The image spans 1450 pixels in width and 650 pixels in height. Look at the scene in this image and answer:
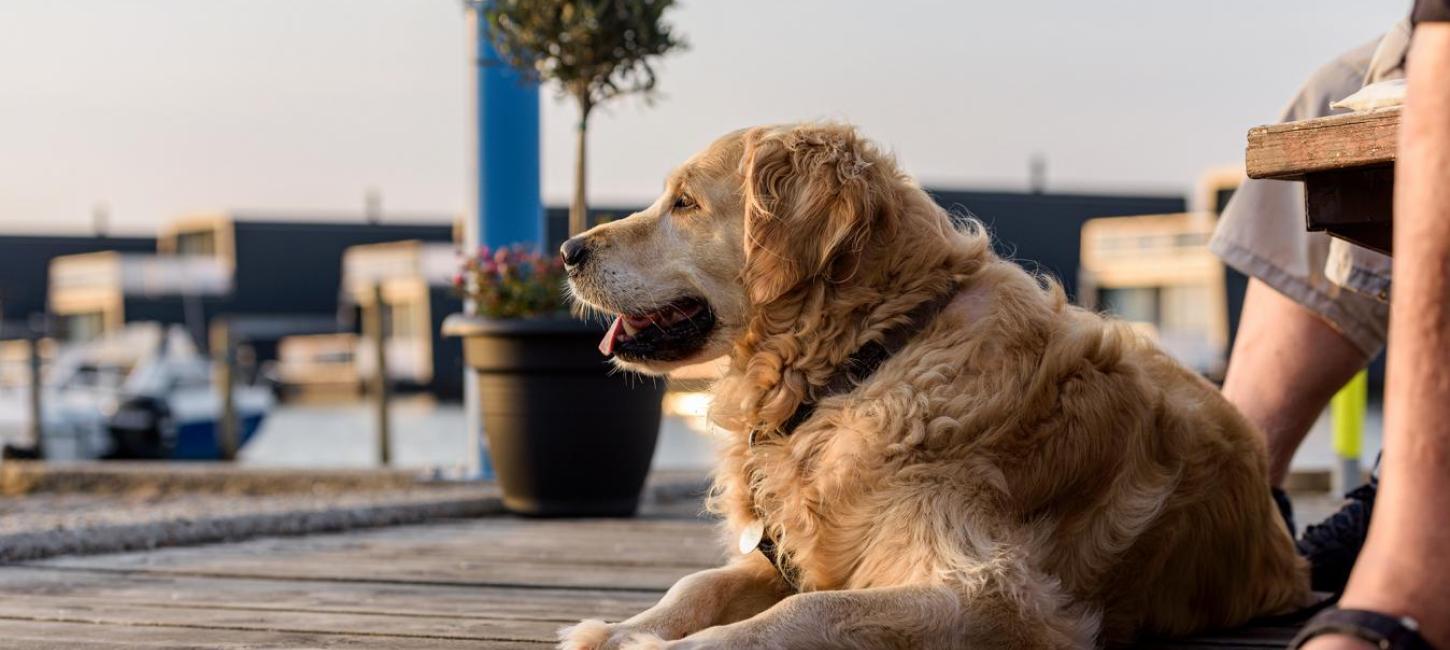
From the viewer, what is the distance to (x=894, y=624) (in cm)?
206

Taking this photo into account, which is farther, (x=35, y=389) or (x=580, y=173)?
(x=35, y=389)

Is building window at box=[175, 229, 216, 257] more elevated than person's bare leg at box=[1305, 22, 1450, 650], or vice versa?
person's bare leg at box=[1305, 22, 1450, 650]

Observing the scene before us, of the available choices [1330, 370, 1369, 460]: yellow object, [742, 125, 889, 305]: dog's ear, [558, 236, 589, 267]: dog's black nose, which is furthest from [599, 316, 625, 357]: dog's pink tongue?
[1330, 370, 1369, 460]: yellow object

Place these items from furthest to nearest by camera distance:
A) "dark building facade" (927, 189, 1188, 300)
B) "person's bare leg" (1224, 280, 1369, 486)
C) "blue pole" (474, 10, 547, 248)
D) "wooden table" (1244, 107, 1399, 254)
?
"dark building facade" (927, 189, 1188, 300) → "blue pole" (474, 10, 547, 248) → "person's bare leg" (1224, 280, 1369, 486) → "wooden table" (1244, 107, 1399, 254)

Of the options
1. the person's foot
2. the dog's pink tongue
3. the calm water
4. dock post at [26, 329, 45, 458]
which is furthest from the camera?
the calm water

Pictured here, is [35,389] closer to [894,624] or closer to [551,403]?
[551,403]

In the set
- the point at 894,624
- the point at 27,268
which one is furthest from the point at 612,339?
the point at 27,268

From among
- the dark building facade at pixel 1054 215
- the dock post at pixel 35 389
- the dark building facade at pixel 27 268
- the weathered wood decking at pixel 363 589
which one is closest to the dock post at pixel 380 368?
the weathered wood decking at pixel 363 589

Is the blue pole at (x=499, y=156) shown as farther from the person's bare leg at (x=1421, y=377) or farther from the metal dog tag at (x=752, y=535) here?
the person's bare leg at (x=1421, y=377)

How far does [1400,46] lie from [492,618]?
7.12ft

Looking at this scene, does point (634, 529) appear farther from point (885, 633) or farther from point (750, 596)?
point (885, 633)

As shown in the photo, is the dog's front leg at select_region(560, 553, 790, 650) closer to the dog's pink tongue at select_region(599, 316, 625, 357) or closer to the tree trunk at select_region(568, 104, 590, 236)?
the dog's pink tongue at select_region(599, 316, 625, 357)

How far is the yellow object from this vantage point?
5648 millimetres

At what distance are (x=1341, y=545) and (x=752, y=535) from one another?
1.41 meters
